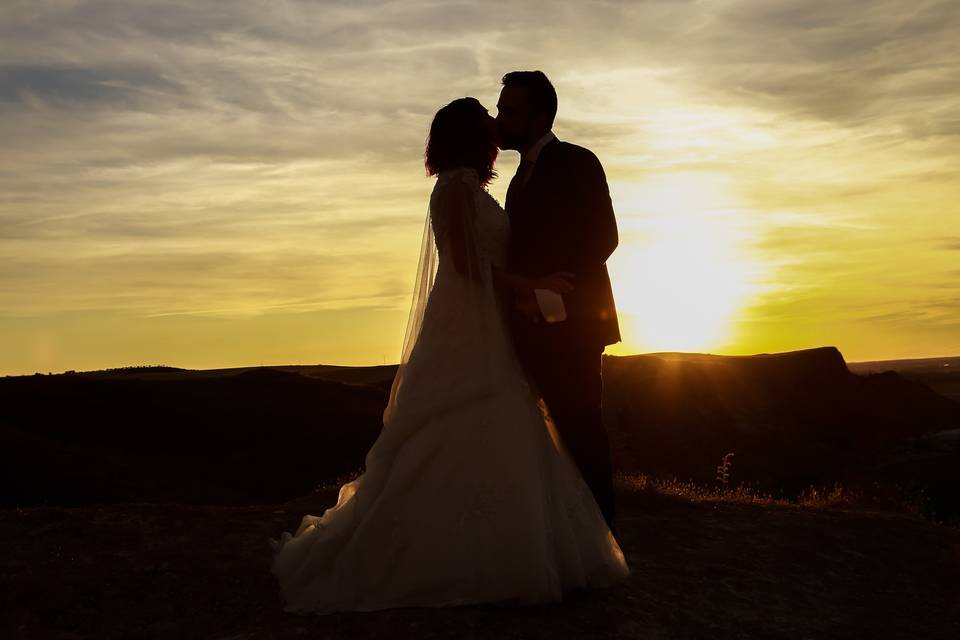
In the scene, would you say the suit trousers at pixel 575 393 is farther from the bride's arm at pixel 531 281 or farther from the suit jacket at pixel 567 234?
the bride's arm at pixel 531 281

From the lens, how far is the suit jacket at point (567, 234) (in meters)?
5.70

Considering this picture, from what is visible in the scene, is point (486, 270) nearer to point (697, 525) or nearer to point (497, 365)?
point (497, 365)

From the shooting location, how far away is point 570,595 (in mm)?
5613

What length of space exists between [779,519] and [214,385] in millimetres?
27896

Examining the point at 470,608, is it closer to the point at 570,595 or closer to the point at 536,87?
the point at 570,595

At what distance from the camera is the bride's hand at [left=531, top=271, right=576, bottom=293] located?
216 inches

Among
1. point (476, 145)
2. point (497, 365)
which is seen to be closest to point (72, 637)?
point (497, 365)

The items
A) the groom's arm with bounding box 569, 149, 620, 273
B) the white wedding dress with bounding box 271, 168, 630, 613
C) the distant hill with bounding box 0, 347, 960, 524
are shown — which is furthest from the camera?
the distant hill with bounding box 0, 347, 960, 524

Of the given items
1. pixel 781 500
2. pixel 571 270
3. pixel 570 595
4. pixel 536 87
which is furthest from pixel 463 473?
pixel 781 500

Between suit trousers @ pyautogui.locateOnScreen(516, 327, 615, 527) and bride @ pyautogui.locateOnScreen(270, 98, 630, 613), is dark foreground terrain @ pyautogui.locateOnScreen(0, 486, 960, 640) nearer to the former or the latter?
bride @ pyautogui.locateOnScreen(270, 98, 630, 613)

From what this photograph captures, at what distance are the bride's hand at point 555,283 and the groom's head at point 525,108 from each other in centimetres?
102

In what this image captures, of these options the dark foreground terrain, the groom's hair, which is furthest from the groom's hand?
the dark foreground terrain

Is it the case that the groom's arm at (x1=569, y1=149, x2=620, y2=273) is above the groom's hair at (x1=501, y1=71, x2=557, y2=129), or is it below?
below

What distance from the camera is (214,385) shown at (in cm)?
3347
